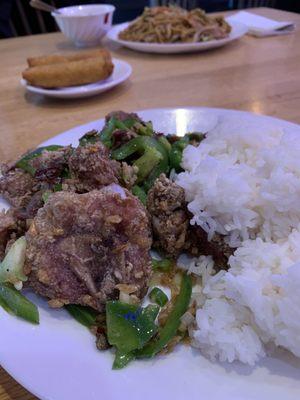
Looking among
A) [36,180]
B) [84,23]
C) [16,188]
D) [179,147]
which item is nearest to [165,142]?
[179,147]

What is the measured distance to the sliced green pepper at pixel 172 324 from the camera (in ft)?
4.50

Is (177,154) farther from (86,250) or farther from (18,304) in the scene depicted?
(18,304)

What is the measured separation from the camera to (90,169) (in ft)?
5.99

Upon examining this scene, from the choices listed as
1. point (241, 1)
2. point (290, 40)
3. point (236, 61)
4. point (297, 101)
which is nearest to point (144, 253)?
point (297, 101)

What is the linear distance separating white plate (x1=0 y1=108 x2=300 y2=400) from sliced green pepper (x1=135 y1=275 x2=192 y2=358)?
35 millimetres

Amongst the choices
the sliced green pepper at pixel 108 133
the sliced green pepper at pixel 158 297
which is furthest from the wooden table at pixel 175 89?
the sliced green pepper at pixel 158 297

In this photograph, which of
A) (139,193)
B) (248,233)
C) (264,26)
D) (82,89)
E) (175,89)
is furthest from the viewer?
(264,26)

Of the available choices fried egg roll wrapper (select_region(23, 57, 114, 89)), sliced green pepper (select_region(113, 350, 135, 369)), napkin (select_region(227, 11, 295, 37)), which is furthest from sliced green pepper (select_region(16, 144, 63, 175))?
napkin (select_region(227, 11, 295, 37))

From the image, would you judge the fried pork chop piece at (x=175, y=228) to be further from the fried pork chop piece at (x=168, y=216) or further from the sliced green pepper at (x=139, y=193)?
the sliced green pepper at (x=139, y=193)

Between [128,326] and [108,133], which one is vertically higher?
[108,133]

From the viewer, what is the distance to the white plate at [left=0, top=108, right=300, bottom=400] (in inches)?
46.8

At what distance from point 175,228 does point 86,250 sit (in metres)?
0.43

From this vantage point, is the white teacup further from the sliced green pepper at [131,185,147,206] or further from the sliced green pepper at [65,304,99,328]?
the sliced green pepper at [65,304,99,328]

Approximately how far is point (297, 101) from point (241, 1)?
7.36 metres
